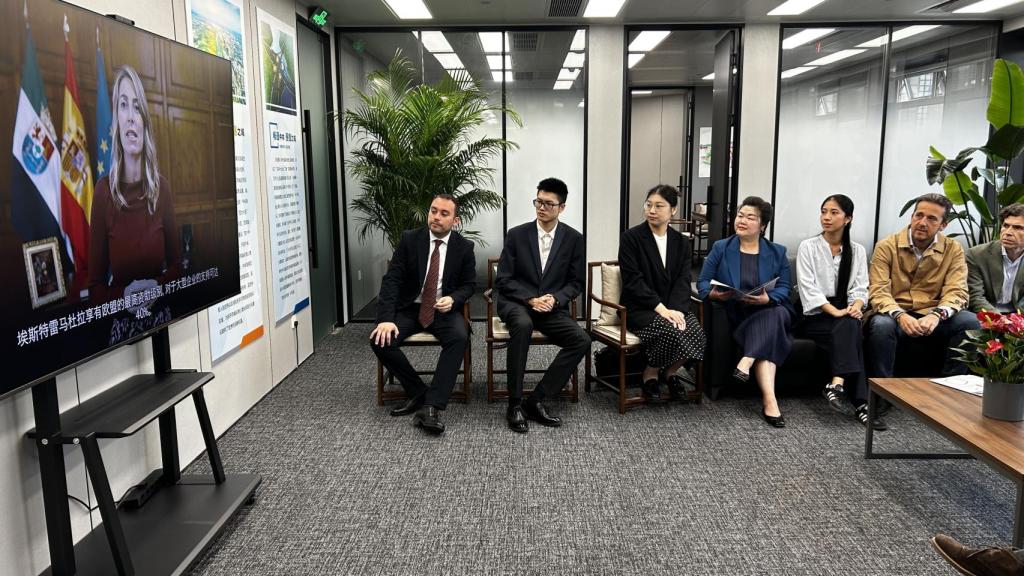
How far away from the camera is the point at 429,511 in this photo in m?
2.91

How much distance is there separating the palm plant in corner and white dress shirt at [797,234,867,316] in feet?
8.67

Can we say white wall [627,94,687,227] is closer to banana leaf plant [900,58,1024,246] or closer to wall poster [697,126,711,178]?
wall poster [697,126,711,178]

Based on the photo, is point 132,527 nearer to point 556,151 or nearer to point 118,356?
point 118,356

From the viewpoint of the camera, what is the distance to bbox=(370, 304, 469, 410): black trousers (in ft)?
12.7

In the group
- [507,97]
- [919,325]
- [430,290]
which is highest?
[507,97]

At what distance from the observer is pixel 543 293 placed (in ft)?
14.0

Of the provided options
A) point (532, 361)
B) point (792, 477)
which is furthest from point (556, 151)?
point (792, 477)

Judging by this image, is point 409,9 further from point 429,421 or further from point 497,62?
point 429,421

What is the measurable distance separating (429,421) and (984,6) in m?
5.72

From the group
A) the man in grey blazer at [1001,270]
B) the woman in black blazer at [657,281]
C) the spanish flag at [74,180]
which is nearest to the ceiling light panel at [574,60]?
the woman in black blazer at [657,281]

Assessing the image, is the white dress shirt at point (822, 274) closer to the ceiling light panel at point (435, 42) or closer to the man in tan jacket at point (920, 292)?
the man in tan jacket at point (920, 292)

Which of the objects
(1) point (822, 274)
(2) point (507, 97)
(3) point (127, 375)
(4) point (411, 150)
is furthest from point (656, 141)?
(3) point (127, 375)

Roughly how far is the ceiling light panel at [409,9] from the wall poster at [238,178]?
1660 mm

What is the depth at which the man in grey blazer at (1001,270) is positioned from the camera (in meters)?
4.18
